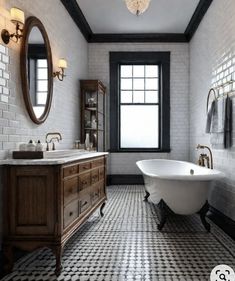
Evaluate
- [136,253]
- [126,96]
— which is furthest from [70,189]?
[126,96]

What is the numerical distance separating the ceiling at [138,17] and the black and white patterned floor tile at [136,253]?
11.8 ft

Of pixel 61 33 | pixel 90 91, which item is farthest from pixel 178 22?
pixel 61 33

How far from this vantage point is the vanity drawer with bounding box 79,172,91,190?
2.92 metres

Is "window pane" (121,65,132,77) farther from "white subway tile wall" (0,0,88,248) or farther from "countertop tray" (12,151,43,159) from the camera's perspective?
"countertop tray" (12,151,43,159)

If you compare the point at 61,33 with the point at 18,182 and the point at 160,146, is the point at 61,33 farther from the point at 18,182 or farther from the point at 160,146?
the point at 160,146

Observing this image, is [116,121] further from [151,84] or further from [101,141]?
[151,84]

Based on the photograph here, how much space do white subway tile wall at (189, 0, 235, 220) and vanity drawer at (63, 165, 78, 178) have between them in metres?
1.85

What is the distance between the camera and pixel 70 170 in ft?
8.48

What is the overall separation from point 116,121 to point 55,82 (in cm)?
275

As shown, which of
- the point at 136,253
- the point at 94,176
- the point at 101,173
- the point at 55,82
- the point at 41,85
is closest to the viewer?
the point at 136,253

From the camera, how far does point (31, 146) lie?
2.66m

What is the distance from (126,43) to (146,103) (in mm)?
1437

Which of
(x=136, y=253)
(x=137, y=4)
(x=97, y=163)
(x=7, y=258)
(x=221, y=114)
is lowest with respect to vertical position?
(x=136, y=253)

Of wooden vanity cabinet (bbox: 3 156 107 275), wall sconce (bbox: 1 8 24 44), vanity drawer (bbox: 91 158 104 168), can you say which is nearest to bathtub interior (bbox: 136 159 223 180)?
vanity drawer (bbox: 91 158 104 168)
